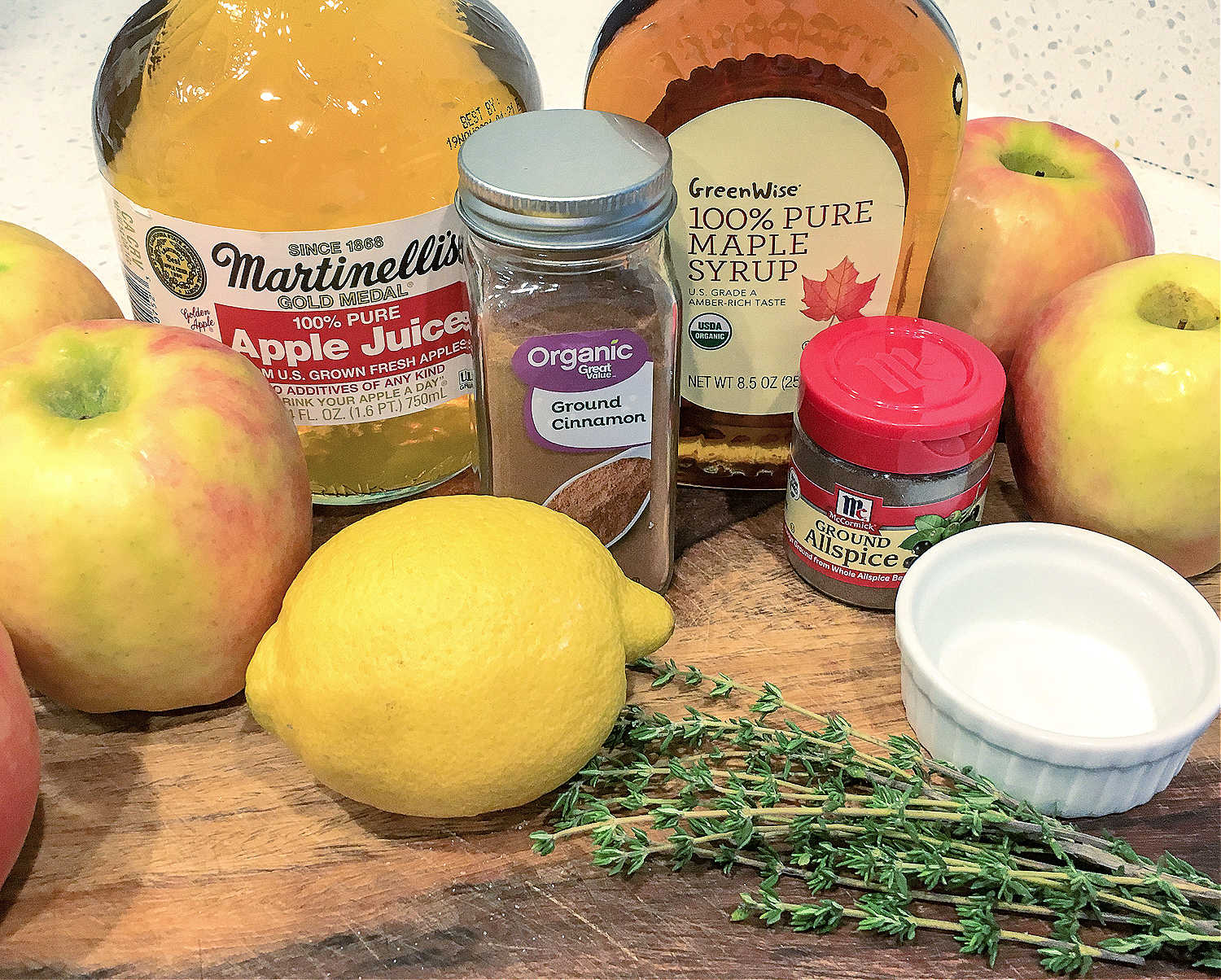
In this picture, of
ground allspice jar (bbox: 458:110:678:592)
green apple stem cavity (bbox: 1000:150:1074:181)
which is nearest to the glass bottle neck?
ground allspice jar (bbox: 458:110:678:592)

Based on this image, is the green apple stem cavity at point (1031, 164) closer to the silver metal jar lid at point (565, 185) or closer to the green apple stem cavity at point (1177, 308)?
the green apple stem cavity at point (1177, 308)

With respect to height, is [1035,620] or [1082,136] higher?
[1082,136]

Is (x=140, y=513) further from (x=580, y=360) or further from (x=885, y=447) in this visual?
(x=885, y=447)

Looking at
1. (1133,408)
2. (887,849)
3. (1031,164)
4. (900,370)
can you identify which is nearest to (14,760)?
(887,849)

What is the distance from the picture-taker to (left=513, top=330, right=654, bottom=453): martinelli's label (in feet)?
2.12

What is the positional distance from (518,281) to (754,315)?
0.65ft

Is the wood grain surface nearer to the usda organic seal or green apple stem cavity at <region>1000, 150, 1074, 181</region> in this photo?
the usda organic seal

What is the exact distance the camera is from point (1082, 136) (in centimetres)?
A: 89

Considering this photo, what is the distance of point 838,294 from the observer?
30.6 inches

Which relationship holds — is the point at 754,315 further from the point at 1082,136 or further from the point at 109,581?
A: the point at 109,581

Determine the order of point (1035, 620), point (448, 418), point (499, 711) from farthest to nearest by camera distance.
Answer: point (448, 418) < point (1035, 620) < point (499, 711)

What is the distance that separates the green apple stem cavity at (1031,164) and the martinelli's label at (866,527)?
28cm

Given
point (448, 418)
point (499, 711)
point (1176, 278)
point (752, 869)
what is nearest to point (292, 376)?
point (448, 418)

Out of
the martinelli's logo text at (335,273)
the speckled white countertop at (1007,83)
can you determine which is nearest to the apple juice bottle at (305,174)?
the martinelli's logo text at (335,273)
